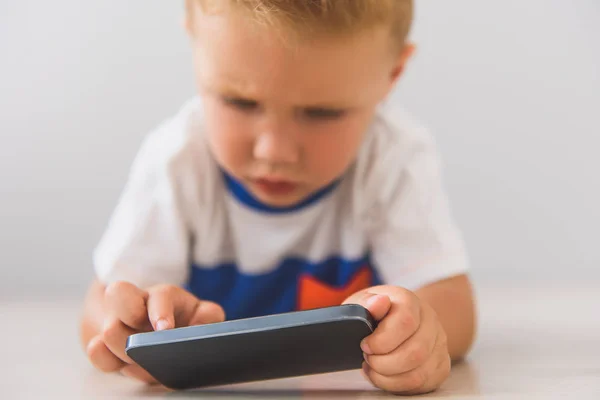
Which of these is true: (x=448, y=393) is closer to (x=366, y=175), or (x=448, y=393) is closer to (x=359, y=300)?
(x=359, y=300)

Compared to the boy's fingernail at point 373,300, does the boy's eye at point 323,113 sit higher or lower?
higher

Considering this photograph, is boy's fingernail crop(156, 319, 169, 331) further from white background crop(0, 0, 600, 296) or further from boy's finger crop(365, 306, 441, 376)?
white background crop(0, 0, 600, 296)

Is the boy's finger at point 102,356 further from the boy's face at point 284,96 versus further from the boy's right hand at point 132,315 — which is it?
the boy's face at point 284,96

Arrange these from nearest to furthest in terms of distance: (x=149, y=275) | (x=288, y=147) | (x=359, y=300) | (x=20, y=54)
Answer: (x=359, y=300), (x=288, y=147), (x=149, y=275), (x=20, y=54)

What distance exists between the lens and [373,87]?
0.76 m

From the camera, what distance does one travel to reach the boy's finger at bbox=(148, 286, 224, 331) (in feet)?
2.05

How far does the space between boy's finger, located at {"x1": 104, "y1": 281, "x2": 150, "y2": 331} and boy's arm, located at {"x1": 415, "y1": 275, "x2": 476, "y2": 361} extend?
0.28 meters

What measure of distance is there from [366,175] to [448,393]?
35 cm

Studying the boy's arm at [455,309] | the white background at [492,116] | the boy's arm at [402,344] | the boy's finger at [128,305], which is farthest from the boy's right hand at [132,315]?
the white background at [492,116]

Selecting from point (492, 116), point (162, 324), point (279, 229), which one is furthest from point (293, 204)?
point (492, 116)

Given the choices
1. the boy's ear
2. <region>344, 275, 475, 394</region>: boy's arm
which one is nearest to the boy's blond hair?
the boy's ear

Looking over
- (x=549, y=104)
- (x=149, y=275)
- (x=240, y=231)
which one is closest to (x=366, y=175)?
(x=240, y=231)

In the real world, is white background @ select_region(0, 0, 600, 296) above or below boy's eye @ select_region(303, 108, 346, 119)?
below

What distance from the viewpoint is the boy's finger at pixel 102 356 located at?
0.66 meters
